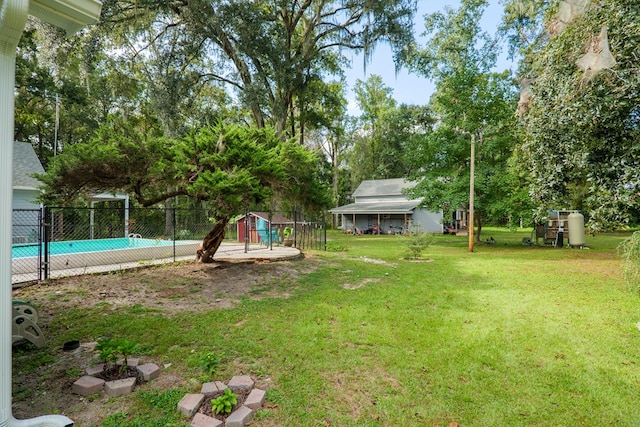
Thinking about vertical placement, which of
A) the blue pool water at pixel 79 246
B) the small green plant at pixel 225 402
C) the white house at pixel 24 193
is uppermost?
the white house at pixel 24 193

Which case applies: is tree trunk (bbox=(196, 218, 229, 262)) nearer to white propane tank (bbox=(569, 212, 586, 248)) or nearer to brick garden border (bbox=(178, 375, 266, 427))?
brick garden border (bbox=(178, 375, 266, 427))

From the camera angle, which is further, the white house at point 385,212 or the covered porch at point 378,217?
the white house at point 385,212

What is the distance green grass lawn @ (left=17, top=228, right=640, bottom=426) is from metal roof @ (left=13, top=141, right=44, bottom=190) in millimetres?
9849

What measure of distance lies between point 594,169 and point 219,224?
26.8ft

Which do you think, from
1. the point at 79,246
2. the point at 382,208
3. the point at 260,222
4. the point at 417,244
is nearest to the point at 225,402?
the point at 417,244

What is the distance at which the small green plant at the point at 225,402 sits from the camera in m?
2.48

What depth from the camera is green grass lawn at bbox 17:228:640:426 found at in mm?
2611

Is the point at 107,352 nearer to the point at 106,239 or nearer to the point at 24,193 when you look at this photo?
the point at 106,239

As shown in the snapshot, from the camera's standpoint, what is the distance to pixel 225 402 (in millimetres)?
2518

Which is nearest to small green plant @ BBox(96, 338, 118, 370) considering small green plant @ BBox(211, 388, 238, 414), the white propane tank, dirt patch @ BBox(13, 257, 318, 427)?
dirt patch @ BBox(13, 257, 318, 427)

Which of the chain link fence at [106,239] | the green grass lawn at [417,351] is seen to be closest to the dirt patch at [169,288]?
the green grass lawn at [417,351]

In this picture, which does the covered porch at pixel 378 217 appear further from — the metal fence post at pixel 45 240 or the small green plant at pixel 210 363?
the small green plant at pixel 210 363

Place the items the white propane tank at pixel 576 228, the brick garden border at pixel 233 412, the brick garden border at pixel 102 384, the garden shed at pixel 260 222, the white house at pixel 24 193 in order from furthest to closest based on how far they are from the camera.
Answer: the garden shed at pixel 260 222 → the white propane tank at pixel 576 228 → the white house at pixel 24 193 → the brick garden border at pixel 102 384 → the brick garden border at pixel 233 412

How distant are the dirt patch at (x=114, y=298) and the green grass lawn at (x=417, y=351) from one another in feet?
1.05
